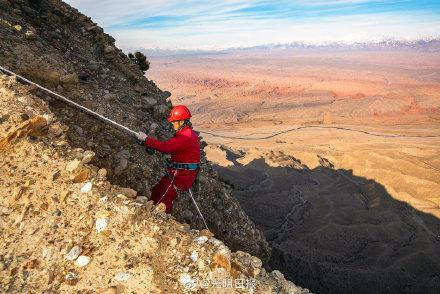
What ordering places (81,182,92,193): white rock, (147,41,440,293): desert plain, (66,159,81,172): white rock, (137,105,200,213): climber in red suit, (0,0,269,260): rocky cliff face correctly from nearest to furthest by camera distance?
1. (81,182,92,193): white rock
2. (66,159,81,172): white rock
3. (137,105,200,213): climber in red suit
4. (0,0,269,260): rocky cliff face
5. (147,41,440,293): desert plain

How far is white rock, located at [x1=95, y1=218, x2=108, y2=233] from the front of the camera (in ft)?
15.1

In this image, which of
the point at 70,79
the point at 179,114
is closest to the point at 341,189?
the point at 179,114

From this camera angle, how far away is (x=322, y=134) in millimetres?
48500

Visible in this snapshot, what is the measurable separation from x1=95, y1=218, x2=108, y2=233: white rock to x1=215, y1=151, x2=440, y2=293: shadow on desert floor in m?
10.1

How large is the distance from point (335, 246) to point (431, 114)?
2179 inches

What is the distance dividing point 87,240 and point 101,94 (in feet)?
16.1

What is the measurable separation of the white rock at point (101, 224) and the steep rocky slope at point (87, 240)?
0.5 inches

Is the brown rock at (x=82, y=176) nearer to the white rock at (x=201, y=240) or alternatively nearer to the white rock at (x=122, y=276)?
the white rock at (x=122, y=276)

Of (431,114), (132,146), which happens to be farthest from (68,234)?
(431,114)

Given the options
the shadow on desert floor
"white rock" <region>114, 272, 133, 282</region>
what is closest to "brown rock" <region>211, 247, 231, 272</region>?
"white rock" <region>114, 272, 133, 282</region>

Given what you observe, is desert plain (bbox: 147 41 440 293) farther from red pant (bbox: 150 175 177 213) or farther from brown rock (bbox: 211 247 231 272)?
brown rock (bbox: 211 247 231 272)

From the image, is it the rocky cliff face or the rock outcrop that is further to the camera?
the rocky cliff face

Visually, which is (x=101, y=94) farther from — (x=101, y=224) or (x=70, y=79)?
(x=101, y=224)

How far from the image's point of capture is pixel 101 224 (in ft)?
15.2
